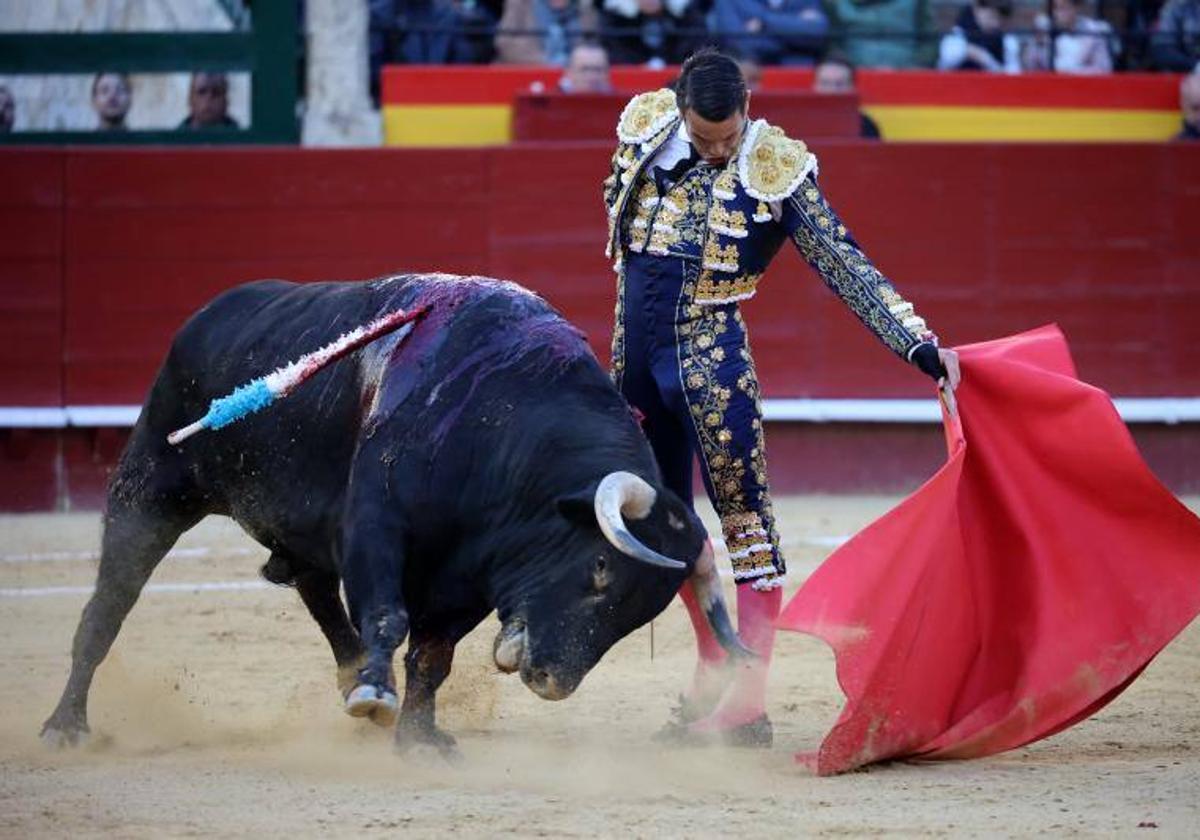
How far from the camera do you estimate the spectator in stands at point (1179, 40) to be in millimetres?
9023

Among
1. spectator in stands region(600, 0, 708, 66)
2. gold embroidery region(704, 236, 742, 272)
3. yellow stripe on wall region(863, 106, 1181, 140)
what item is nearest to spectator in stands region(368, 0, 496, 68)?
spectator in stands region(600, 0, 708, 66)

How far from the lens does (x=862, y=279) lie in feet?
13.0

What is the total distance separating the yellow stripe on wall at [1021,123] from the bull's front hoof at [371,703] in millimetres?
5317

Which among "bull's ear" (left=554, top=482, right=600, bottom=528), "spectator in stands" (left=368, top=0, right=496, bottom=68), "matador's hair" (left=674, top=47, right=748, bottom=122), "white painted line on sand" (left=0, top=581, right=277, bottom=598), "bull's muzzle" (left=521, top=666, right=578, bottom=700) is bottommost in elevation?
"white painted line on sand" (left=0, top=581, right=277, bottom=598)

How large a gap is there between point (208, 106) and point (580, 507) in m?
4.79

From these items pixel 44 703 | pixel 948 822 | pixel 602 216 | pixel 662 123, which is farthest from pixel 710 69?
pixel 602 216

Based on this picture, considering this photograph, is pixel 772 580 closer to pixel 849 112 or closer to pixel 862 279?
pixel 862 279

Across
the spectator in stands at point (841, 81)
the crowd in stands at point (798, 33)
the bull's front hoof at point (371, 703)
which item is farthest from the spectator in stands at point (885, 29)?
the bull's front hoof at point (371, 703)

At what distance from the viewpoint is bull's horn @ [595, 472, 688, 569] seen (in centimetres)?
346

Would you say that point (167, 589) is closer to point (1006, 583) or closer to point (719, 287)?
point (719, 287)

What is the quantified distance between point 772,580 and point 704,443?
0.31 m

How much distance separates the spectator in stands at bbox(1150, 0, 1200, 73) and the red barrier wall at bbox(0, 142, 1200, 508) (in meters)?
1.24

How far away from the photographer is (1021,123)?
28.4 ft

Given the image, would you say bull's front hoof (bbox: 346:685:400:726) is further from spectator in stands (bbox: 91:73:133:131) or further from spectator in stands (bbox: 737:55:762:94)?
spectator in stands (bbox: 737:55:762:94)
